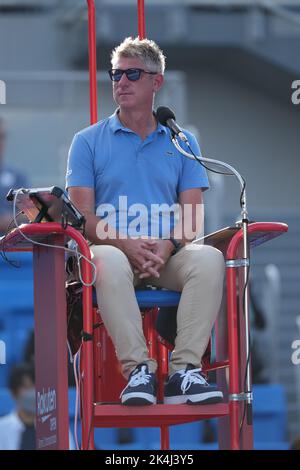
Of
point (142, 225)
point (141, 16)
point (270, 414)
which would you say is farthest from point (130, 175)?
point (270, 414)

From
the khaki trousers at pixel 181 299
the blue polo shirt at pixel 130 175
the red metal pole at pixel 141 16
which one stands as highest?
Result: the red metal pole at pixel 141 16

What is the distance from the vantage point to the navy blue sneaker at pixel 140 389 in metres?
5.43

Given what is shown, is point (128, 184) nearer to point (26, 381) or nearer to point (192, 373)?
point (192, 373)

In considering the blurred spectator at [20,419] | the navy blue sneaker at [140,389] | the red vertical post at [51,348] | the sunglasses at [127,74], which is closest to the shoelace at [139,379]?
the navy blue sneaker at [140,389]

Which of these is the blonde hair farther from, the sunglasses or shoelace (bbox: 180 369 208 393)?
shoelace (bbox: 180 369 208 393)

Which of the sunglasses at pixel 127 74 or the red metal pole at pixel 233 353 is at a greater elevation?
the sunglasses at pixel 127 74

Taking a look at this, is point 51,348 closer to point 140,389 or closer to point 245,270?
point 140,389

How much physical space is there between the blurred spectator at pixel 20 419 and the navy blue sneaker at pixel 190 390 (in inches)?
129

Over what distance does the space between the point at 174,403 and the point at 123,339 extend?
12.7 inches

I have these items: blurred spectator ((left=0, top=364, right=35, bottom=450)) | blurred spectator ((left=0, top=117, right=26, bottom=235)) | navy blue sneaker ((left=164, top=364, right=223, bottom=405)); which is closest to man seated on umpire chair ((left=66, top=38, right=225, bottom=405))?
Answer: navy blue sneaker ((left=164, top=364, right=223, bottom=405))

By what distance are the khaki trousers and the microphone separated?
1.56ft

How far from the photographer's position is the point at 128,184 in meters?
5.94

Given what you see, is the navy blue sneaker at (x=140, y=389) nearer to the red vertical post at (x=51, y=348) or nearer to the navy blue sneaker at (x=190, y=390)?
the navy blue sneaker at (x=190, y=390)
